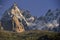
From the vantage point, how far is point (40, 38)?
42.7 ft

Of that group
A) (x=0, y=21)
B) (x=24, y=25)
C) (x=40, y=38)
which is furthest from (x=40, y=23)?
(x=40, y=38)

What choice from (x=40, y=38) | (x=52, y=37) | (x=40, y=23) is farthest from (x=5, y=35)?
(x=40, y=23)

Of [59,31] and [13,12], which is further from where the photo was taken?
[13,12]

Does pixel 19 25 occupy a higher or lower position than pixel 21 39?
higher

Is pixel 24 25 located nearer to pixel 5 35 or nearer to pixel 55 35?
pixel 5 35

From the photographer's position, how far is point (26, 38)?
13500mm

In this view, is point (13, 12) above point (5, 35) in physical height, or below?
above

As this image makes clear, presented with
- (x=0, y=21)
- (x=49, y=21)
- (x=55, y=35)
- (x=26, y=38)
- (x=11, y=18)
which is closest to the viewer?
(x=55, y=35)

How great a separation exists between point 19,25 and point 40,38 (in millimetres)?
5821

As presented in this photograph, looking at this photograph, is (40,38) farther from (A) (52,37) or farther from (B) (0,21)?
(B) (0,21)

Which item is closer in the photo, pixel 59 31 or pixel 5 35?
pixel 59 31

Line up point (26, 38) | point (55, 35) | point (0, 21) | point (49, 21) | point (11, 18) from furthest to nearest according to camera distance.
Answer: point (11, 18) → point (49, 21) → point (0, 21) → point (26, 38) → point (55, 35)

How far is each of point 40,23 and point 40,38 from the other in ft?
22.7

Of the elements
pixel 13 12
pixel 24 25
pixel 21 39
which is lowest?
pixel 21 39
